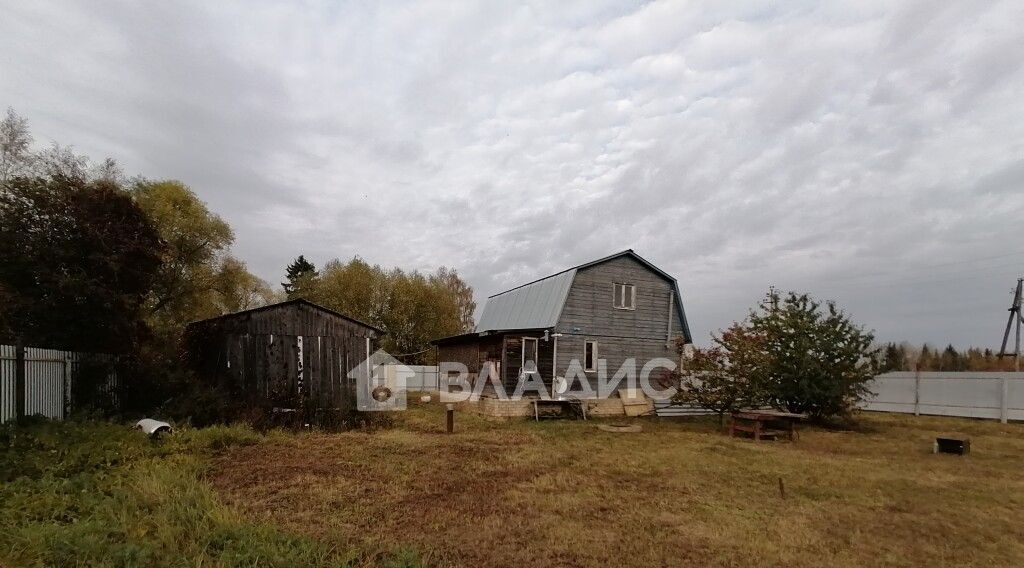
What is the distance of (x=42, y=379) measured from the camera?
30.3 ft

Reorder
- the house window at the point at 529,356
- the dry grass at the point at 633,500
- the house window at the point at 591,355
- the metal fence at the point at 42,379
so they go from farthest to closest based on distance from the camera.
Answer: the house window at the point at 591,355
the house window at the point at 529,356
the metal fence at the point at 42,379
the dry grass at the point at 633,500

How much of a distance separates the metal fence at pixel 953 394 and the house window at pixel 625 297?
867cm

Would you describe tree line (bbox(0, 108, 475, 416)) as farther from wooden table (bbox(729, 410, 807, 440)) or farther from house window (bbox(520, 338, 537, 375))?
wooden table (bbox(729, 410, 807, 440))

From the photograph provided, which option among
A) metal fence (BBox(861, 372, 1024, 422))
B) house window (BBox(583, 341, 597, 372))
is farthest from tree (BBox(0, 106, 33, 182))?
metal fence (BBox(861, 372, 1024, 422))

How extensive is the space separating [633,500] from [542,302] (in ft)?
45.0

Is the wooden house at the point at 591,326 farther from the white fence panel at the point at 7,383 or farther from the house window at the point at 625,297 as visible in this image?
the white fence panel at the point at 7,383

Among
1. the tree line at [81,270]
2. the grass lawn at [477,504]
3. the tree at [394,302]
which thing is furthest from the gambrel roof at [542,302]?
the tree at [394,302]

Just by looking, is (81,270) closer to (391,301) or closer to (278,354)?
(278,354)

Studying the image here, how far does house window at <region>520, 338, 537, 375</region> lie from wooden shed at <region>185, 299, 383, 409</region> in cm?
636

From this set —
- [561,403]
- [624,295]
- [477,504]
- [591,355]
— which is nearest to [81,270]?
[477,504]

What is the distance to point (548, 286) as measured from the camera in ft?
70.1

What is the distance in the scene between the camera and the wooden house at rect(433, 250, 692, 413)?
62.5ft

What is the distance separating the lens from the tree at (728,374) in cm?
1617

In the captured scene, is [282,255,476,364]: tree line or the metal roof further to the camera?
[282,255,476,364]: tree line
